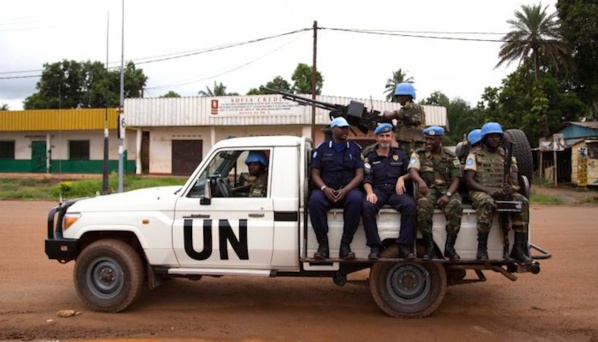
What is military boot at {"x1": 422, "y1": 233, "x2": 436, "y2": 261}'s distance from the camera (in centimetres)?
484

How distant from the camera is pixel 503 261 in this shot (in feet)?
15.7

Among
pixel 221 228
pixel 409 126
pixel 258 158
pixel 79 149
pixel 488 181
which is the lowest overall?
pixel 221 228

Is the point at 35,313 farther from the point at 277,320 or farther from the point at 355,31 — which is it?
the point at 355,31

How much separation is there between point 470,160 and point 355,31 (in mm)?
16618

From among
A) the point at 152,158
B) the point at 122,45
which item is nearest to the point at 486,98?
the point at 152,158

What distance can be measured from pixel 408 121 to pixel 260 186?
7.75ft

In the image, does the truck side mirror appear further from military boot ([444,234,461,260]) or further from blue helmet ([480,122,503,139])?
blue helmet ([480,122,503,139])

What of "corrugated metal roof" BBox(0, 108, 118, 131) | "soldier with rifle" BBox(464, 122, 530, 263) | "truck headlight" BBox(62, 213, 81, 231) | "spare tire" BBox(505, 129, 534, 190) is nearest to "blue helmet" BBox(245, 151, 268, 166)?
"truck headlight" BBox(62, 213, 81, 231)

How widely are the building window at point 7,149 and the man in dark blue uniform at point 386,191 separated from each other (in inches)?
1353

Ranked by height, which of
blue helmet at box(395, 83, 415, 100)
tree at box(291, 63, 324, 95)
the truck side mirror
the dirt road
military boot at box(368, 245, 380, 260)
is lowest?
the dirt road

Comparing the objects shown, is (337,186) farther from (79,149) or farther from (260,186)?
(79,149)

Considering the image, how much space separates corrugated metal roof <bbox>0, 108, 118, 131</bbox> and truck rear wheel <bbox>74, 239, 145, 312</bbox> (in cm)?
2581

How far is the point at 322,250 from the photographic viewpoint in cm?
487

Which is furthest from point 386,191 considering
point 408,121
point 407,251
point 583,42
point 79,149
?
point 583,42
